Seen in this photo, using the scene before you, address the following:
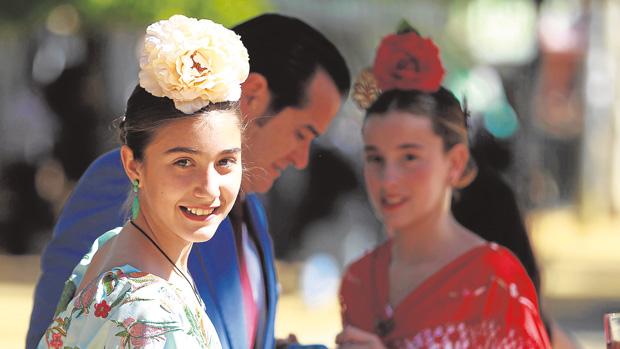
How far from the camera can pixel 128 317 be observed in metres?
1.98

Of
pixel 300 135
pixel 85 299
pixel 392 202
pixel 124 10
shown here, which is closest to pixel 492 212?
pixel 392 202

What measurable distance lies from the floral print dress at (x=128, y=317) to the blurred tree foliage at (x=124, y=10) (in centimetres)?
555

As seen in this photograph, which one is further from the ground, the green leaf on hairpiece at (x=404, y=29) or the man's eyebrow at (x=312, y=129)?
the green leaf on hairpiece at (x=404, y=29)

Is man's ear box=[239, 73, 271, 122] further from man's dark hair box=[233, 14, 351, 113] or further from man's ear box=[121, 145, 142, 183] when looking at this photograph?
man's ear box=[121, 145, 142, 183]

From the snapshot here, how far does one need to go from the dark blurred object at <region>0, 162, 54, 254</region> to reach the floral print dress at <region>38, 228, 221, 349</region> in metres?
8.10

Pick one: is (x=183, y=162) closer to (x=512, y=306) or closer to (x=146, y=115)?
(x=146, y=115)

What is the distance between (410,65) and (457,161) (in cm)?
29

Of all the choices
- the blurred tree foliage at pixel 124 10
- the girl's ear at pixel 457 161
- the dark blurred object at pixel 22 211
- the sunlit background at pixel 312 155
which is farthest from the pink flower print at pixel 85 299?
the dark blurred object at pixel 22 211

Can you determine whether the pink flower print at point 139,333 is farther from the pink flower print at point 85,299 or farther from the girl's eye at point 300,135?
the girl's eye at point 300,135

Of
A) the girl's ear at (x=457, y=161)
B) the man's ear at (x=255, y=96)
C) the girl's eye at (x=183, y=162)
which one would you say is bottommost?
the girl's eye at (x=183, y=162)

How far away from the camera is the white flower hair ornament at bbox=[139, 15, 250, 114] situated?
209 cm

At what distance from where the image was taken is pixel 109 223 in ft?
8.98

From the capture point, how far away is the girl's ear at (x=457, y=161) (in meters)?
3.05

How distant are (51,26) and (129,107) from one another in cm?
815
